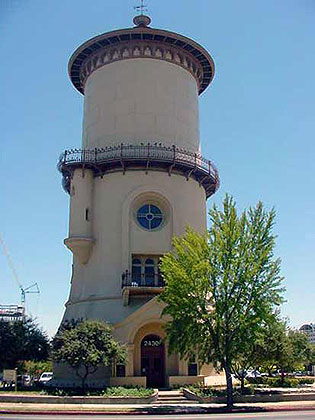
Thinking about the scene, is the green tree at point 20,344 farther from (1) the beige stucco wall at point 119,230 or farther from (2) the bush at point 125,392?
(2) the bush at point 125,392

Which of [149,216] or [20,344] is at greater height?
[149,216]

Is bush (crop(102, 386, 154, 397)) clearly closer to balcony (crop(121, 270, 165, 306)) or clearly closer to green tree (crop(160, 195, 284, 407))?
green tree (crop(160, 195, 284, 407))

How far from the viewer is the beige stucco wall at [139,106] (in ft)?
140

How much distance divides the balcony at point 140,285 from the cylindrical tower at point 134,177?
2.9 inches

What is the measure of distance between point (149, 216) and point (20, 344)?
1308 centimetres

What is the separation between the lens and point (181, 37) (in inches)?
1727

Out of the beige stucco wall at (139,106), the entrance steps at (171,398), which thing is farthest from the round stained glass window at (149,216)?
the entrance steps at (171,398)

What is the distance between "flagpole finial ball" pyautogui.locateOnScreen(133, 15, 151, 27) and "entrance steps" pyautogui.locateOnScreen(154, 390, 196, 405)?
99.4 ft

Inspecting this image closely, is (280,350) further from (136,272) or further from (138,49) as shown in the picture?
(138,49)

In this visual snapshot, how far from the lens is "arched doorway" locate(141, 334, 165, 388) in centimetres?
3597

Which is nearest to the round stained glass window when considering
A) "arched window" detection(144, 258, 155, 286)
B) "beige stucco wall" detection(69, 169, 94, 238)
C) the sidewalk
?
"arched window" detection(144, 258, 155, 286)

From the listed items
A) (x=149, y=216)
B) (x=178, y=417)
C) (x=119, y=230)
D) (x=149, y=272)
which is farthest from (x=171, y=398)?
(x=149, y=216)

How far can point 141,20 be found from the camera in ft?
151

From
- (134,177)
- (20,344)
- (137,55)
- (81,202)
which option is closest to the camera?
(20,344)
